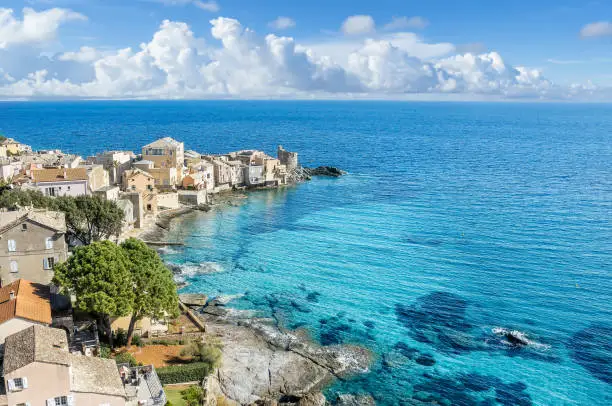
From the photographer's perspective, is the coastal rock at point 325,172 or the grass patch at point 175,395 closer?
the grass patch at point 175,395

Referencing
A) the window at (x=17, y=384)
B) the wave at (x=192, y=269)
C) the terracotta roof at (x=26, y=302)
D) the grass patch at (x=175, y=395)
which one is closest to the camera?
the window at (x=17, y=384)

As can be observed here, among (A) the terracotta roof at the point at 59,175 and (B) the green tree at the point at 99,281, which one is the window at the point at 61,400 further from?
(A) the terracotta roof at the point at 59,175

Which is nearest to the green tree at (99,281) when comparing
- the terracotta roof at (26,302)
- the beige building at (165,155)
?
the terracotta roof at (26,302)

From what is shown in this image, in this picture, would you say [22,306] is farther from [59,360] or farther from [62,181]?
[62,181]

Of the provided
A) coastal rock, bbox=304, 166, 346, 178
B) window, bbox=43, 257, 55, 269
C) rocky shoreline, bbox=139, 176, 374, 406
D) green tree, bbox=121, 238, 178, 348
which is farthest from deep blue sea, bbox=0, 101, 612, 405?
window, bbox=43, 257, 55, 269

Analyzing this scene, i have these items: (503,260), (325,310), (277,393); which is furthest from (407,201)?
(277,393)

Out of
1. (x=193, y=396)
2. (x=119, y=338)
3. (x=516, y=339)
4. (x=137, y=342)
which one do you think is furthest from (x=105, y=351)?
(x=516, y=339)
